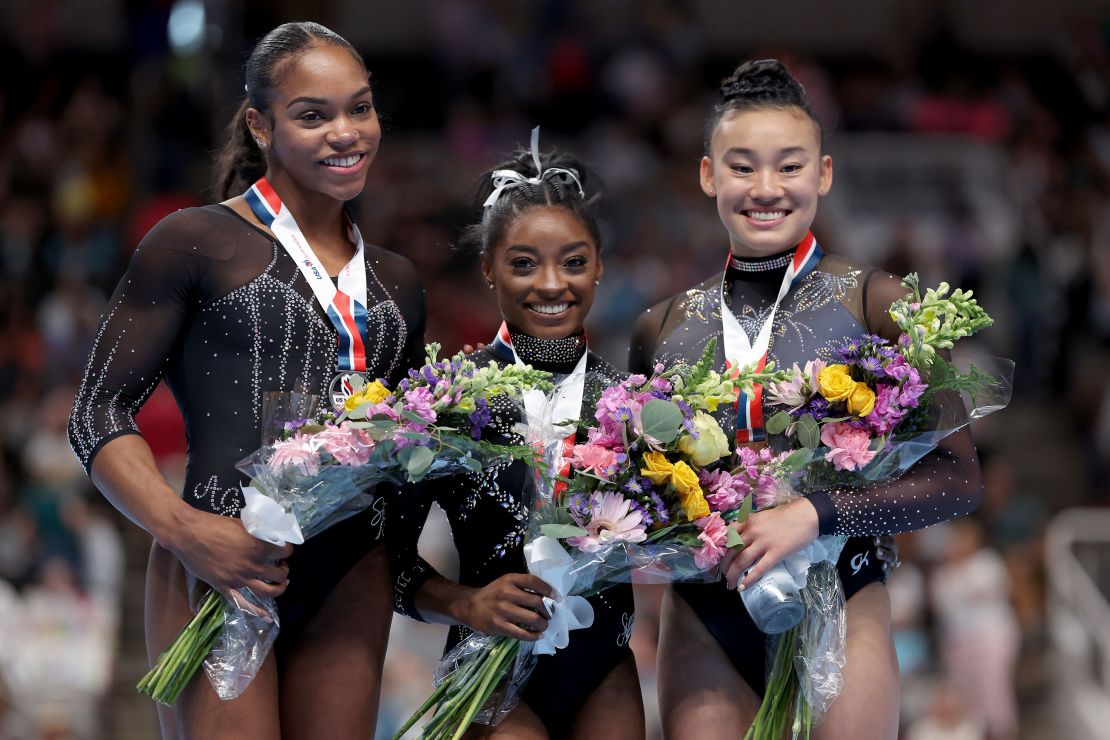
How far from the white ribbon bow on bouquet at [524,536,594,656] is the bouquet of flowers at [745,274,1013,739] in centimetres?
39

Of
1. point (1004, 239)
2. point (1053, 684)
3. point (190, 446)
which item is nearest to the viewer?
point (190, 446)

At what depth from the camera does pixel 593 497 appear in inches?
A: 112

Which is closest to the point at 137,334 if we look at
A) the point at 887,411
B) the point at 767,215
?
the point at 767,215

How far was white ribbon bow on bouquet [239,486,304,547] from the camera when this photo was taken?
2762 millimetres

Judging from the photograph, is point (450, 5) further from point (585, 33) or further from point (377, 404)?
point (377, 404)

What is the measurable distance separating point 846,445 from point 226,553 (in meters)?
1.14

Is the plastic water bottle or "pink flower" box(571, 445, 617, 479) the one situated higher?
"pink flower" box(571, 445, 617, 479)

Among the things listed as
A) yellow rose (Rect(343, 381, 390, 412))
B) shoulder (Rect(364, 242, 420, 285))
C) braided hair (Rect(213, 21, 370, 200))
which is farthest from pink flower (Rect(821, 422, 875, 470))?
braided hair (Rect(213, 21, 370, 200))

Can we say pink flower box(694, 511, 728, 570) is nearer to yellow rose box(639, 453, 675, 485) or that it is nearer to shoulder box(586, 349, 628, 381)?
yellow rose box(639, 453, 675, 485)

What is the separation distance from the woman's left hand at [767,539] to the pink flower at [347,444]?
27.1 inches

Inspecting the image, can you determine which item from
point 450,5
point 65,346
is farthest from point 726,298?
point 450,5

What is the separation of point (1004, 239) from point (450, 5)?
156 inches

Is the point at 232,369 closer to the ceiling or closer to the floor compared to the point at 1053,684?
closer to the ceiling

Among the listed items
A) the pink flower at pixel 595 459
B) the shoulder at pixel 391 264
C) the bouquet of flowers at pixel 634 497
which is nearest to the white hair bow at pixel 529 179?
the shoulder at pixel 391 264
